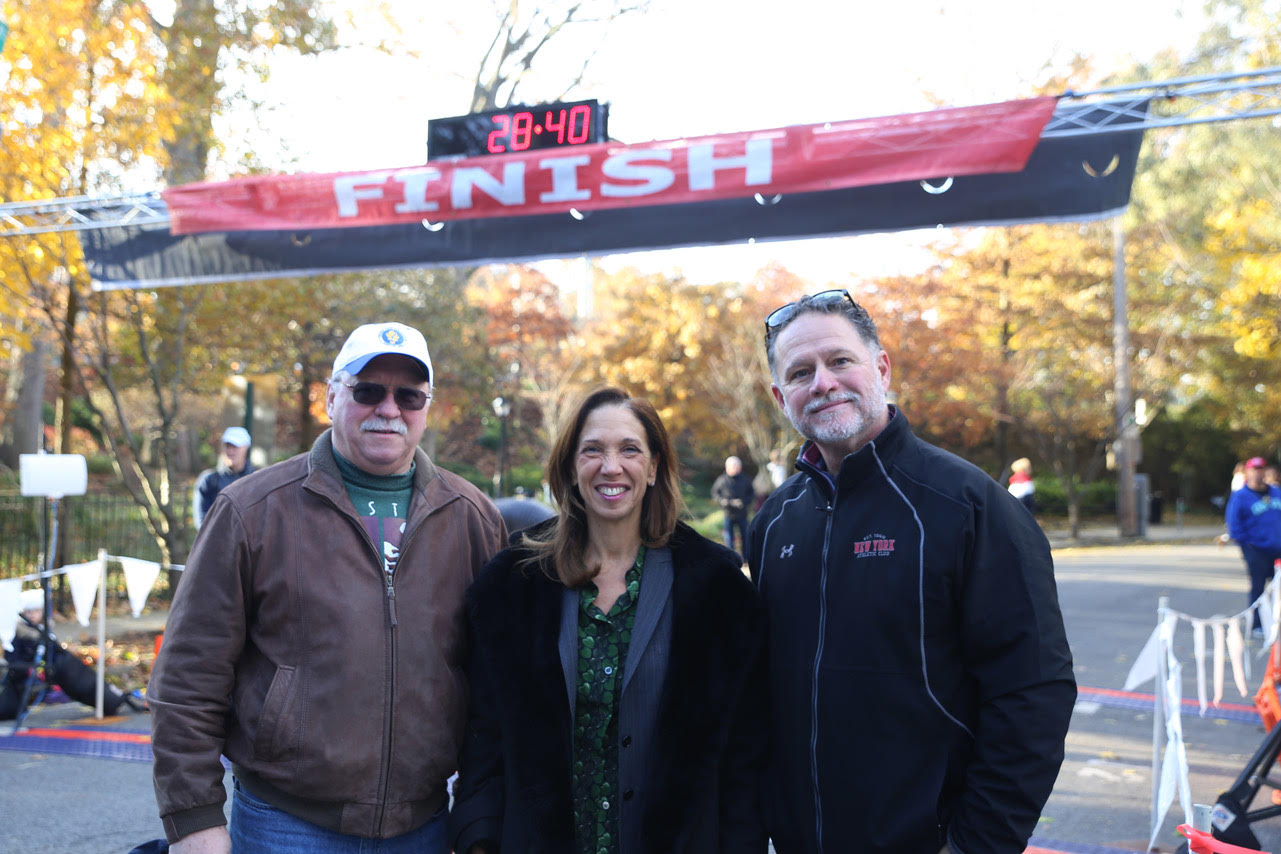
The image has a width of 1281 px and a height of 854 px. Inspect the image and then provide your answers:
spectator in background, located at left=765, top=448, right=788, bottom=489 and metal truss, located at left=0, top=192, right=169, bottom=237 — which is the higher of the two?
metal truss, located at left=0, top=192, right=169, bottom=237

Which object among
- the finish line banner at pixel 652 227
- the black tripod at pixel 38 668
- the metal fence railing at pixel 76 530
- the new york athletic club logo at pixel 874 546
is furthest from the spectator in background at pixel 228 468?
the new york athletic club logo at pixel 874 546

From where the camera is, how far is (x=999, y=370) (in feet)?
77.5

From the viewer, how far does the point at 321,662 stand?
7.68ft

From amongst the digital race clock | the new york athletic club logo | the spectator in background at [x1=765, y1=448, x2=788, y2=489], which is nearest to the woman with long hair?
the new york athletic club logo

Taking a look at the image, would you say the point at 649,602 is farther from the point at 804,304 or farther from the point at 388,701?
the point at 804,304

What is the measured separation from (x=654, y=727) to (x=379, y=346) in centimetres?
117

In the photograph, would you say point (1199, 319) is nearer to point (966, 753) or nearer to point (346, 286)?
point (346, 286)

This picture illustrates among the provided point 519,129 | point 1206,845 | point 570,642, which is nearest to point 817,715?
point 570,642

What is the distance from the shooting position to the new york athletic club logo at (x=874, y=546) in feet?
7.34

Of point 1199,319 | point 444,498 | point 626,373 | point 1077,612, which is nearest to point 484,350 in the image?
point 626,373

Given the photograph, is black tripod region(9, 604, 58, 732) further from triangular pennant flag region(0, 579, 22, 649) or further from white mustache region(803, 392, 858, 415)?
white mustache region(803, 392, 858, 415)

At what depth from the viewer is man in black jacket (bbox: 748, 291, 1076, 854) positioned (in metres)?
2.09

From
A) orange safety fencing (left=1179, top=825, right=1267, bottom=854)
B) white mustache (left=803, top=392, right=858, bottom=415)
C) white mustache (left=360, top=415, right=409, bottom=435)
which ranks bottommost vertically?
orange safety fencing (left=1179, top=825, right=1267, bottom=854)

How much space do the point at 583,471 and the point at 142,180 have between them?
9601mm
